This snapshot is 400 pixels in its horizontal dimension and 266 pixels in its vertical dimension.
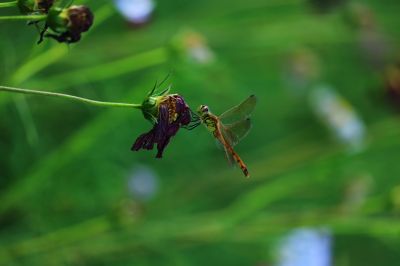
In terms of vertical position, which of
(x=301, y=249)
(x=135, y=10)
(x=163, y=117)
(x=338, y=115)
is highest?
(x=338, y=115)

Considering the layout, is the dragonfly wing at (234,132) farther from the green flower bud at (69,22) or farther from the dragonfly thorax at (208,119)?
the green flower bud at (69,22)

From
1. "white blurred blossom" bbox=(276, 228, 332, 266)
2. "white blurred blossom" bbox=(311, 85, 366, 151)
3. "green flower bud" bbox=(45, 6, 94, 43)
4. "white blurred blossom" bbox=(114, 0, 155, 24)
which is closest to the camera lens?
"green flower bud" bbox=(45, 6, 94, 43)

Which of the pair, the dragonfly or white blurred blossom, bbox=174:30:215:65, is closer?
the dragonfly

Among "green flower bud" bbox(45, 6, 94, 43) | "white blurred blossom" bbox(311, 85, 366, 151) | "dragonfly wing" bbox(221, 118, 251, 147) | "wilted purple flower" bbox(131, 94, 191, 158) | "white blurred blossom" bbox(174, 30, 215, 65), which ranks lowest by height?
"wilted purple flower" bbox(131, 94, 191, 158)

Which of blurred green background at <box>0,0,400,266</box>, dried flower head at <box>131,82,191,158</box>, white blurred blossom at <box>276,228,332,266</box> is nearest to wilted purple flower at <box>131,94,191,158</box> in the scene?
dried flower head at <box>131,82,191,158</box>

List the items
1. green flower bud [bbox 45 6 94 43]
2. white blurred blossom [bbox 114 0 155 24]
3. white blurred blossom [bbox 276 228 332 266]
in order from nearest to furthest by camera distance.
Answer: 1. green flower bud [bbox 45 6 94 43]
2. white blurred blossom [bbox 114 0 155 24]
3. white blurred blossom [bbox 276 228 332 266]

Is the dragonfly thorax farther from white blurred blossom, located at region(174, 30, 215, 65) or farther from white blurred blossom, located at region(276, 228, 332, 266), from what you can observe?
white blurred blossom, located at region(276, 228, 332, 266)

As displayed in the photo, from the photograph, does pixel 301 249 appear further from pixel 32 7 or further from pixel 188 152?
pixel 32 7

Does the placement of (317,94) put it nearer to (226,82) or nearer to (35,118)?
(226,82)

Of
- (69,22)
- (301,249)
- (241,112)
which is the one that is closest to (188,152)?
(301,249)
